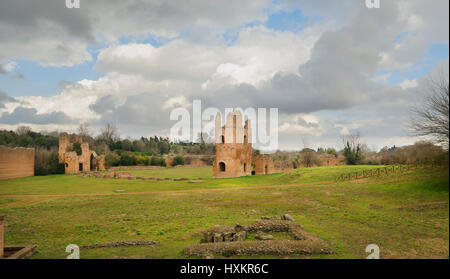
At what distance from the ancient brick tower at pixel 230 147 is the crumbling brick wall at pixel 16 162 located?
2902cm

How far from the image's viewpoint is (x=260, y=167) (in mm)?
46812

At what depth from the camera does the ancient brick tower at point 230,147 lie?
42.3 metres

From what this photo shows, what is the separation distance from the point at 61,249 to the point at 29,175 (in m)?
A: 44.9

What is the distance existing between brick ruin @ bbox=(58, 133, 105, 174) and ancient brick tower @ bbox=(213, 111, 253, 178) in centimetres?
3012

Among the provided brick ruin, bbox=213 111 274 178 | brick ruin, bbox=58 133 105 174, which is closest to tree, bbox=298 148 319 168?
brick ruin, bbox=213 111 274 178

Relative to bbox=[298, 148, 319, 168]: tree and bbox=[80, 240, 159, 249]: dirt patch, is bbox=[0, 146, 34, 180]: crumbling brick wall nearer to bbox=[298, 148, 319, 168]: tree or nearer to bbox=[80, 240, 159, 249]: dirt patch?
bbox=[80, 240, 159, 249]: dirt patch

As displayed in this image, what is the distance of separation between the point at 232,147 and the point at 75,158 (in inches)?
1291

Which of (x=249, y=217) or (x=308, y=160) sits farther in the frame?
(x=308, y=160)

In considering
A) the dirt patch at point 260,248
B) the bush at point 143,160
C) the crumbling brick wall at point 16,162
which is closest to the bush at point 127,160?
the bush at point 143,160

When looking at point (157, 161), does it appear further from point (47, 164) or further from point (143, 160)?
point (47, 164)

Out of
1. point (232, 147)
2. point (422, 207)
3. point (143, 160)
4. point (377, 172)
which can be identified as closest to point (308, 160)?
point (232, 147)

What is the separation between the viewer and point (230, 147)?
4238cm

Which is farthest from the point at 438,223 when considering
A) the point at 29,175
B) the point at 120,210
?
the point at 29,175
